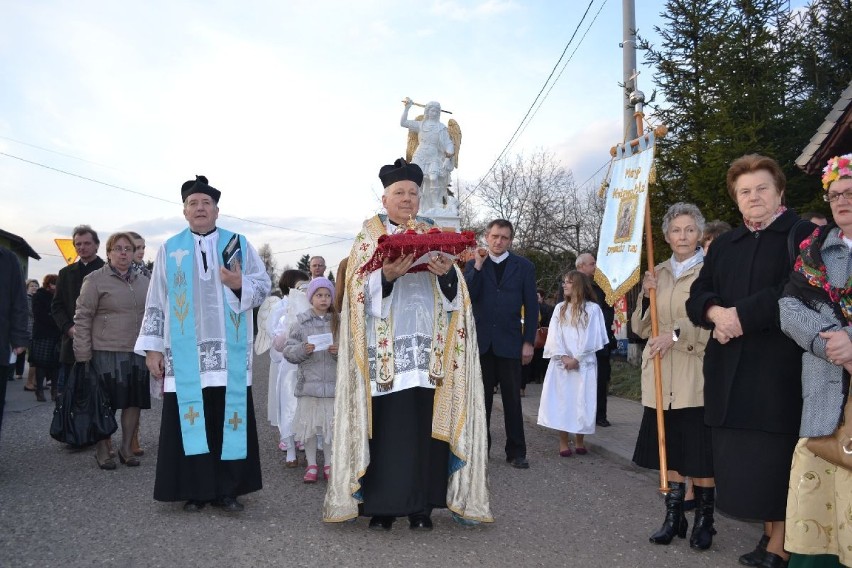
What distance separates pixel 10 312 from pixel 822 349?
5.99 metres

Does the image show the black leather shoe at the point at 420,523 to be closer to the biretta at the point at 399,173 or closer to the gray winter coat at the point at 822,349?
the biretta at the point at 399,173

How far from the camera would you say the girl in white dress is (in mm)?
7633

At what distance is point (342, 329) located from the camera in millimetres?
5094

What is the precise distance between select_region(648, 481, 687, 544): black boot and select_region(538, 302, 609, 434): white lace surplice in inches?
120

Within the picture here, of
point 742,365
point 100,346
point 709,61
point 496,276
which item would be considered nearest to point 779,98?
point 709,61

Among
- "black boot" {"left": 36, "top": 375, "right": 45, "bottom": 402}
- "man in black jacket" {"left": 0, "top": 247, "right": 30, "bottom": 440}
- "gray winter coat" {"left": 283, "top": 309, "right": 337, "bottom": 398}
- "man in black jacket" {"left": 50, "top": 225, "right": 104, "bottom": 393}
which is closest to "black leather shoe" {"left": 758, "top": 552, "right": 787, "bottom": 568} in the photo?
"gray winter coat" {"left": 283, "top": 309, "right": 337, "bottom": 398}

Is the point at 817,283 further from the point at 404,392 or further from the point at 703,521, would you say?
the point at 404,392

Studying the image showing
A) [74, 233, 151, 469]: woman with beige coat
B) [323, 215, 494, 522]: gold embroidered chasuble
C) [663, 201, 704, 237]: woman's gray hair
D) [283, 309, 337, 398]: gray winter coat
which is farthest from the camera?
[74, 233, 151, 469]: woman with beige coat

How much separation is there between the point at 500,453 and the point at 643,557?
3404 millimetres

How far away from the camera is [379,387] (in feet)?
16.0

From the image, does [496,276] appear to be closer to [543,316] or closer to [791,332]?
[791,332]

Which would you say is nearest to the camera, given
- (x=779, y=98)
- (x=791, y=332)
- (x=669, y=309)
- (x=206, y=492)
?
(x=791, y=332)

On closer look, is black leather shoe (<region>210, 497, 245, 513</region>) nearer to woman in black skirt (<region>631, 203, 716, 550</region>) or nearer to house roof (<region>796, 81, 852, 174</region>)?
woman in black skirt (<region>631, 203, 716, 550</region>)

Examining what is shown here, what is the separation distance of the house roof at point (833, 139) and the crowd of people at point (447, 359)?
154 inches
